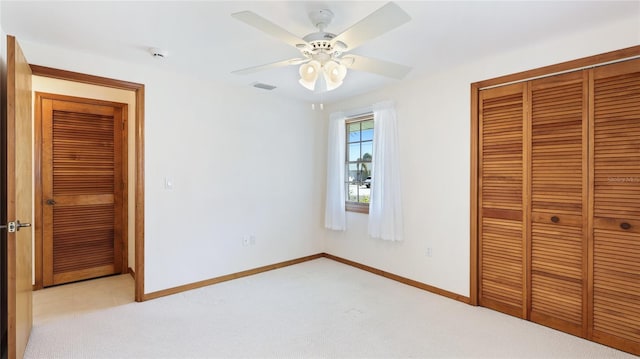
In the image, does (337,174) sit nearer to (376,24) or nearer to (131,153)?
(131,153)

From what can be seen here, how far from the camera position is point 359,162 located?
4.45 metres

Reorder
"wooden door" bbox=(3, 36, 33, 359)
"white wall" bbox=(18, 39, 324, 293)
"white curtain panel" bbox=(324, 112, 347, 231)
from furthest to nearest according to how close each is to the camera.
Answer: "white curtain panel" bbox=(324, 112, 347, 231) → "white wall" bbox=(18, 39, 324, 293) → "wooden door" bbox=(3, 36, 33, 359)

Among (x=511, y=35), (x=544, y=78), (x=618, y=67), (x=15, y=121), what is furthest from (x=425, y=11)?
(x=15, y=121)

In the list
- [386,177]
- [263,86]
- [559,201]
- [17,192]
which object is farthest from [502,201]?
[17,192]

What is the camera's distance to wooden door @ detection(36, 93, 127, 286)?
11.9 feet

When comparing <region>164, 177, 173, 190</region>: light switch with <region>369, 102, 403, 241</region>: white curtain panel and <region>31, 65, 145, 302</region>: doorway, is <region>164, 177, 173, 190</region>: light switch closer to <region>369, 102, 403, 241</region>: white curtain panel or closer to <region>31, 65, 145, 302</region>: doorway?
<region>31, 65, 145, 302</region>: doorway

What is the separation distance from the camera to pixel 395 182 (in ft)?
12.3

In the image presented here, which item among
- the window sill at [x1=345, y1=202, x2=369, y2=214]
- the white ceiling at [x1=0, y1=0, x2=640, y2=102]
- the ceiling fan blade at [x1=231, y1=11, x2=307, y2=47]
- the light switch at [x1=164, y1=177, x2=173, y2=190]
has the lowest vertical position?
the window sill at [x1=345, y1=202, x2=369, y2=214]

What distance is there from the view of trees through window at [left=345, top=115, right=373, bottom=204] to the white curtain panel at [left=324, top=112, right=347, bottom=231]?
14 cm

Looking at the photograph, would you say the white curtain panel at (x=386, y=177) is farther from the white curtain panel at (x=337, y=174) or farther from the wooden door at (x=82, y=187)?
the wooden door at (x=82, y=187)

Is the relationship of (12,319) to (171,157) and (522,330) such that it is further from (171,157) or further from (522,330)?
(522,330)

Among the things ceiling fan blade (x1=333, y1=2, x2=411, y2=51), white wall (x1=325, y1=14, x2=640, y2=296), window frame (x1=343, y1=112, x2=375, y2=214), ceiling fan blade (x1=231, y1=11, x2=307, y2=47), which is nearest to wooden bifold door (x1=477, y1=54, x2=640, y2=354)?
white wall (x1=325, y1=14, x2=640, y2=296)

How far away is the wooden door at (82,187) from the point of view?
362cm

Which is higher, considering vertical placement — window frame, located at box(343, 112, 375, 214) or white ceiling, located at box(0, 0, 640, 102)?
white ceiling, located at box(0, 0, 640, 102)
